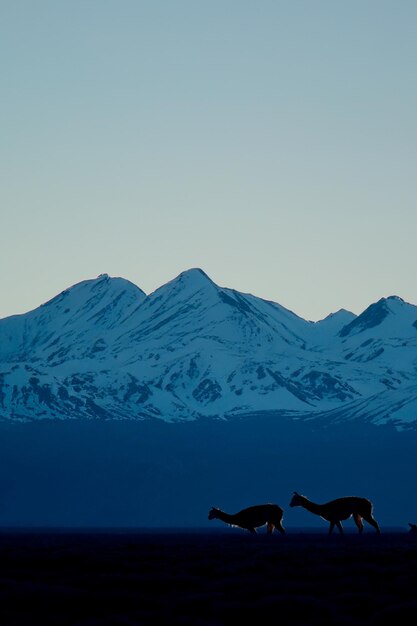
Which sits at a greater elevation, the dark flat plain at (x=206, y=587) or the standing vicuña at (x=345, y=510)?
the standing vicuña at (x=345, y=510)

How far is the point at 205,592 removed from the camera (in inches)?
1318

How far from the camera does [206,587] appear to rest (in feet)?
114

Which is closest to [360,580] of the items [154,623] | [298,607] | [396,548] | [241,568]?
[241,568]

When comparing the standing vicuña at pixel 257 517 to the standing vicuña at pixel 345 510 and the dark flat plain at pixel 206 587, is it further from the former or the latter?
the dark flat plain at pixel 206 587

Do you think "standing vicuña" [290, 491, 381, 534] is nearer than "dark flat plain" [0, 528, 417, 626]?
No

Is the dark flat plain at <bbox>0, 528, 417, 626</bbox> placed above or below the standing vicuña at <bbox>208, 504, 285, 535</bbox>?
below

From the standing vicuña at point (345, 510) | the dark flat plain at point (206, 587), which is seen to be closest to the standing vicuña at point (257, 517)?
the standing vicuña at point (345, 510)

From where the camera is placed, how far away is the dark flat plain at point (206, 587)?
96.2ft

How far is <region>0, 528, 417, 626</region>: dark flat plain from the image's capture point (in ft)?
96.2

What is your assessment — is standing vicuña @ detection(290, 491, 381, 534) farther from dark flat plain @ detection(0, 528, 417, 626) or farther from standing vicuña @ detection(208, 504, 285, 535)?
dark flat plain @ detection(0, 528, 417, 626)

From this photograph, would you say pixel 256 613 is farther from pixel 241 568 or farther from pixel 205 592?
pixel 241 568

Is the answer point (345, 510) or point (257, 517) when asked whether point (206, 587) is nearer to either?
point (345, 510)

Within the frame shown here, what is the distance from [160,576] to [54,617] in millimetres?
7910

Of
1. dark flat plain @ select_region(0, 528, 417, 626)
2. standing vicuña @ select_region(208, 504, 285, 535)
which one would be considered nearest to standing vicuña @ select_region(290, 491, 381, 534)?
standing vicuña @ select_region(208, 504, 285, 535)
